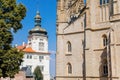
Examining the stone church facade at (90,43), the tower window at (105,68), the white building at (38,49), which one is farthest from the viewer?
the white building at (38,49)

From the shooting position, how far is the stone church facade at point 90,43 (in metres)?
36.0

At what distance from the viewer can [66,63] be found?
44.2 metres

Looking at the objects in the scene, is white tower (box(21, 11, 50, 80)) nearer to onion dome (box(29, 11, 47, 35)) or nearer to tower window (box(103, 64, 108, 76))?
onion dome (box(29, 11, 47, 35))

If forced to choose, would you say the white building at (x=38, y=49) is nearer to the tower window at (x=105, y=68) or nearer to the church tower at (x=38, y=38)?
the church tower at (x=38, y=38)

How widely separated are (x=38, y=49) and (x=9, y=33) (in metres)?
91.0

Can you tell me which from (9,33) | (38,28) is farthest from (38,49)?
(9,33)

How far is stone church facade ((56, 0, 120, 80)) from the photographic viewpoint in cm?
3600

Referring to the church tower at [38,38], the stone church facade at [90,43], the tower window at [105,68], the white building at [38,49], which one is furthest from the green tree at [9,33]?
the church tower at [38,38]

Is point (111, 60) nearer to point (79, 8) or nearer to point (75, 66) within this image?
point (75, 66)

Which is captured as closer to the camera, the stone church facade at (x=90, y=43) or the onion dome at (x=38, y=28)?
the stone church facade at (x=90, y=43)

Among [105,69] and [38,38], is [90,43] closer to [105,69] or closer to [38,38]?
[105,69]

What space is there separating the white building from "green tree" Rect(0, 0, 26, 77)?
7978 centimetres

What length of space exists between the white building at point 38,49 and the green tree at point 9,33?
79.8 metres

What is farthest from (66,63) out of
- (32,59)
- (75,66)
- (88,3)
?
(32,59)
